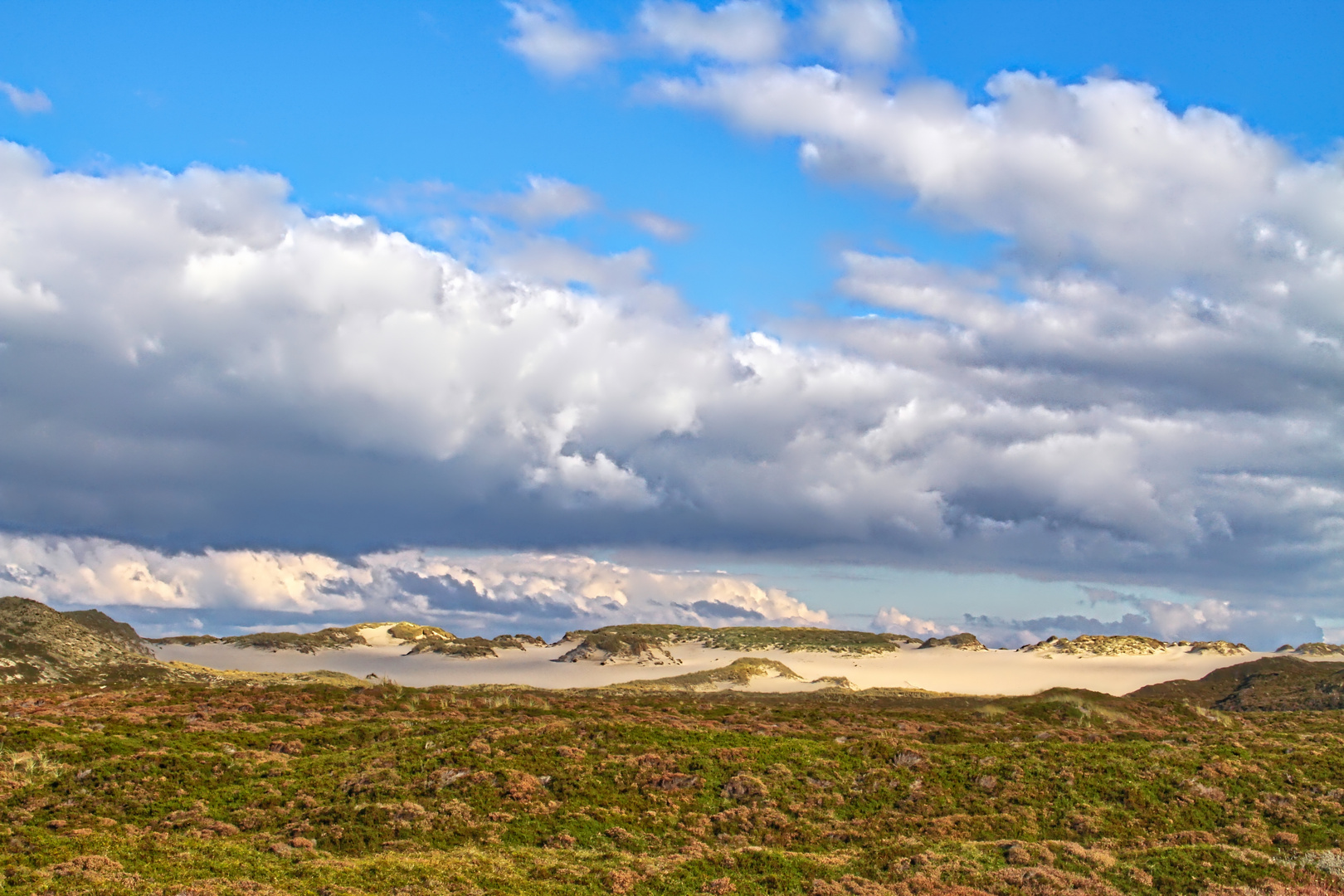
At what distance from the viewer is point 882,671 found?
5094 inches

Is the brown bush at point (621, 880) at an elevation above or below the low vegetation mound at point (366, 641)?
above

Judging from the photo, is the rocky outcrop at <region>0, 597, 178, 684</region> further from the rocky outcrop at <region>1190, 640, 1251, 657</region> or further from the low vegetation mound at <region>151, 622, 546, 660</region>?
the rocky outcrop at <region>1190, 640, 1251, 657</region>

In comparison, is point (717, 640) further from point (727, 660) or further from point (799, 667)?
point (799, 667)

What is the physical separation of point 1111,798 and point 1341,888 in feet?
28.3

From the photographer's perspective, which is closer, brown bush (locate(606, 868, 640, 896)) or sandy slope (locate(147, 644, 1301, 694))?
brown bush (locate(606, 868, 640, 896))

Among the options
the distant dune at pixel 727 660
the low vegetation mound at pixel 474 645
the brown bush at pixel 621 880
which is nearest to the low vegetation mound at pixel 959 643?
the distant dune at pixel 727 660

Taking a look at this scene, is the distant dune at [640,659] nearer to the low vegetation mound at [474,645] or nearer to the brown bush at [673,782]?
the low vegetation mound at [474,645]

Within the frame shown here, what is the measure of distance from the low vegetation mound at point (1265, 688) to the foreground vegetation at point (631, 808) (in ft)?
196

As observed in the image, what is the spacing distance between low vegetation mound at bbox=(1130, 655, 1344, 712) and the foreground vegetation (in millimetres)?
59842

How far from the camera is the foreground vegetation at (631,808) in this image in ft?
83.3

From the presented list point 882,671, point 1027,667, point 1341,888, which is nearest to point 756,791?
point 1341,888

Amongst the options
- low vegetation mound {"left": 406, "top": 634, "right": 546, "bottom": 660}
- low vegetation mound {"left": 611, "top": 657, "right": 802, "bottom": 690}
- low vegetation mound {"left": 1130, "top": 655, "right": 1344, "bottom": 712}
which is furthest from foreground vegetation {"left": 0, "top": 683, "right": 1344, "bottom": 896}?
low vegetation mound {"left": 406, "top": 634, "right": 546, "bottom": 660}

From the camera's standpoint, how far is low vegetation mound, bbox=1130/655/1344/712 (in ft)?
308

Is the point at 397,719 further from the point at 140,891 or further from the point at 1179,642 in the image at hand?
the point at 1179,642
